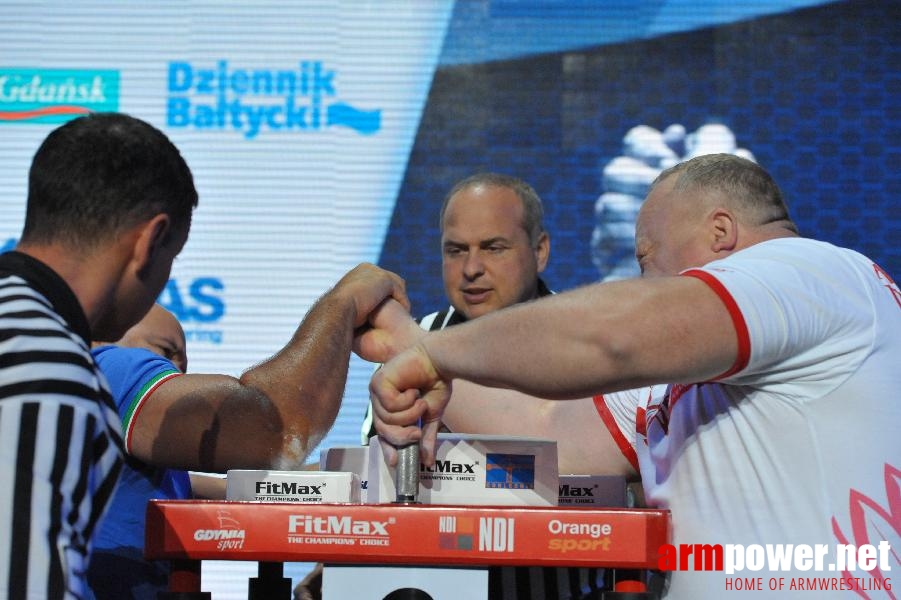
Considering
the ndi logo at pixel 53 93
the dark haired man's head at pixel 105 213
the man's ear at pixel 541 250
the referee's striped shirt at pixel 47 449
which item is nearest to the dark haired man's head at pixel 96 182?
the dark haired man's head at pixel 105 213

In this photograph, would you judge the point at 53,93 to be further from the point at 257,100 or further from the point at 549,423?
the point at 549,423

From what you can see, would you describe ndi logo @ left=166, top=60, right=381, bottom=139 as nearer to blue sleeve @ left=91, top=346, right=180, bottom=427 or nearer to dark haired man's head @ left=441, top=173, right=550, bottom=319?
dark haired man's head @ left=441, top=173, right=550, bottom=319

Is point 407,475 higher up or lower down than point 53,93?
lower down

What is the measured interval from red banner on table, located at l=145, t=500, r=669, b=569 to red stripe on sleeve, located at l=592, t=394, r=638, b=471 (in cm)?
62

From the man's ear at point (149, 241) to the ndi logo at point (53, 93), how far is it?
3.28m

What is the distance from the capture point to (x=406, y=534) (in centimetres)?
123

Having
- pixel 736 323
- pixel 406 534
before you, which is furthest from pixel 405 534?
pixel 736 323

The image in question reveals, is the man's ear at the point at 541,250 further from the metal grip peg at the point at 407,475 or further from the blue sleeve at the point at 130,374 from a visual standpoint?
the metal grip peg at the point at 407,475

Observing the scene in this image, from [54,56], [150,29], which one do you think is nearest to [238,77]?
[150,29]

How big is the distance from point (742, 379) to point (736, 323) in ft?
0.45

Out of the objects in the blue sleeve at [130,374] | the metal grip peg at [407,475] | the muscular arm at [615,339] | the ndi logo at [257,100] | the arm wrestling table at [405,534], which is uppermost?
the ndi logo at [257,100]

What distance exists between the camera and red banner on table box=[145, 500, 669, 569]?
121cm

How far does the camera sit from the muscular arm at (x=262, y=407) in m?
1.75

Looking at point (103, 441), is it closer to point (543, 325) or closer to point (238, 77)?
point (543, 325)
